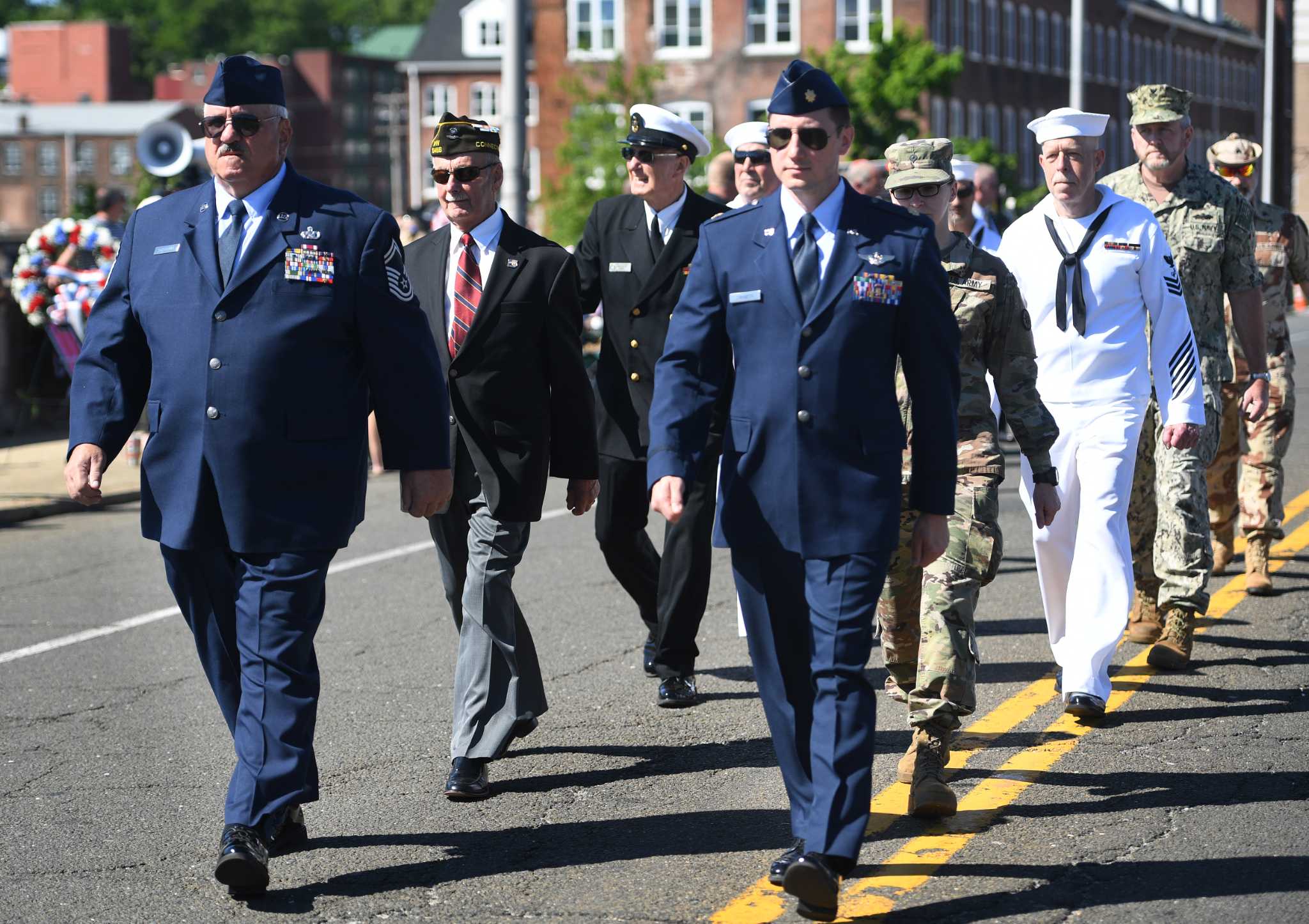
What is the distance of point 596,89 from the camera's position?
56.4m

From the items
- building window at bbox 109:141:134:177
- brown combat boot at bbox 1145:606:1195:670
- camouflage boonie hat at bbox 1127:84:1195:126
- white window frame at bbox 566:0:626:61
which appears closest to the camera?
brown combat boot at bbox 1145:606:1195:670

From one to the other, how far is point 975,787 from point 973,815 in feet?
0.98

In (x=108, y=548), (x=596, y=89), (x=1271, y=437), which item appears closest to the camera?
(x=1271, y=437)

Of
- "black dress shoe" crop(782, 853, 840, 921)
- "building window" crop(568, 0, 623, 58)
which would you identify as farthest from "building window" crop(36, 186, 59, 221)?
"black dress shoe" crop(782, 853, 840, 921)

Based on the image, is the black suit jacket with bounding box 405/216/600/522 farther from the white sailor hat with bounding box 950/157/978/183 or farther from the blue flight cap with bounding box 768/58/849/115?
the white sailor hat with bounding box 950/157/978/183

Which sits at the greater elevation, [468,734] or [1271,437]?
[1271,437]

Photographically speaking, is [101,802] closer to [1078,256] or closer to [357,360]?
[357,360]

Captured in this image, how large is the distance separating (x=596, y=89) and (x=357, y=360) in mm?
52057

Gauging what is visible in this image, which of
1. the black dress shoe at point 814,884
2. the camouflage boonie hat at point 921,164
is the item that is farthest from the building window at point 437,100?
the black dress shoe at point 814,884

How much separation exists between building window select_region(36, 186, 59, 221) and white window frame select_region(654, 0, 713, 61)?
6415 centimetres

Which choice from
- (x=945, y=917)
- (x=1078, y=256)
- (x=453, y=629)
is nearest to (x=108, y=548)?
(x=453, y=629)

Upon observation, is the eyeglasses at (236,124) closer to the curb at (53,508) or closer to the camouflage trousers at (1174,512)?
the camouflage trousers at (1174,512)

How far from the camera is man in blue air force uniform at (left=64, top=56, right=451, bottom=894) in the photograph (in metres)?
5.18

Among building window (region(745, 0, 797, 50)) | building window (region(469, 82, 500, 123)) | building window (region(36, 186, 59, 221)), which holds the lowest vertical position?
building window (region(36, 186, 59, 221))
